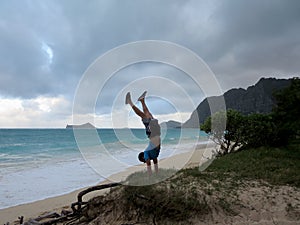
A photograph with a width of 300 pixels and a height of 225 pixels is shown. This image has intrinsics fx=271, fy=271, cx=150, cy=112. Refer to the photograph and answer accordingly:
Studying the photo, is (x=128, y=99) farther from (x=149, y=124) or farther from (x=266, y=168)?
(x=266, y=168)

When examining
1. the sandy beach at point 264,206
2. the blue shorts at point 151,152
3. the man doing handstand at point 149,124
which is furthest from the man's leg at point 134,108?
the sandy beach at point 264,206

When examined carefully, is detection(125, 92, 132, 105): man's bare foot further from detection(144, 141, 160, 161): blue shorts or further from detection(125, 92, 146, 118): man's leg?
detection(144, 141, 160, 161): blue shorts

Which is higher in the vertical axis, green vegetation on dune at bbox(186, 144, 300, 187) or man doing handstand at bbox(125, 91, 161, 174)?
man doing handstand at bbox(125, 91, 161, 174)

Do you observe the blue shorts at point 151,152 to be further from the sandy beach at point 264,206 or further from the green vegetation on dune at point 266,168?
the sandy beach at point 264,206

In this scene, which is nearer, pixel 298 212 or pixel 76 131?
pixel 298 212

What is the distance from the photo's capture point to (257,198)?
5363 mm

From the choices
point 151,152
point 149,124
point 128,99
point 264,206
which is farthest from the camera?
point 151,152

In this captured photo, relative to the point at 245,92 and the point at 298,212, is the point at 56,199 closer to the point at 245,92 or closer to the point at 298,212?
the point at 298,212

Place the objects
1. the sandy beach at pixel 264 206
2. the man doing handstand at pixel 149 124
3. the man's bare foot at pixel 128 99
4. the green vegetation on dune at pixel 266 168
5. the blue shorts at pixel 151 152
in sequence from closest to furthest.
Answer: the sandy beach at pixel 264 206
the man's bare foot at pixel 128 99
the man doing handstand at pixel 149 124
the blue shorts at pixel 151 152
the green vegetation on dune at pixel 266 168

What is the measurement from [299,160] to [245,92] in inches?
2787

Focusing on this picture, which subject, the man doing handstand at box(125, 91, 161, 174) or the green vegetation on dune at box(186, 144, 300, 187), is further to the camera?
the green vegetation on dune at box(186, 144, 300, 187)

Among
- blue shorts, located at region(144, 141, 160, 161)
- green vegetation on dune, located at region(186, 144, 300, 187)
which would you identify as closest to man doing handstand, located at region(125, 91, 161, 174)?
blue shorts, located at region(144, 141, 160, 161)

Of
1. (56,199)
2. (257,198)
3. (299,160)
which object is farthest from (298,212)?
(56,199)

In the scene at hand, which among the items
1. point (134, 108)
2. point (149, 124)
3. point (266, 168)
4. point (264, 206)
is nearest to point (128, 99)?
point (134, 108)
